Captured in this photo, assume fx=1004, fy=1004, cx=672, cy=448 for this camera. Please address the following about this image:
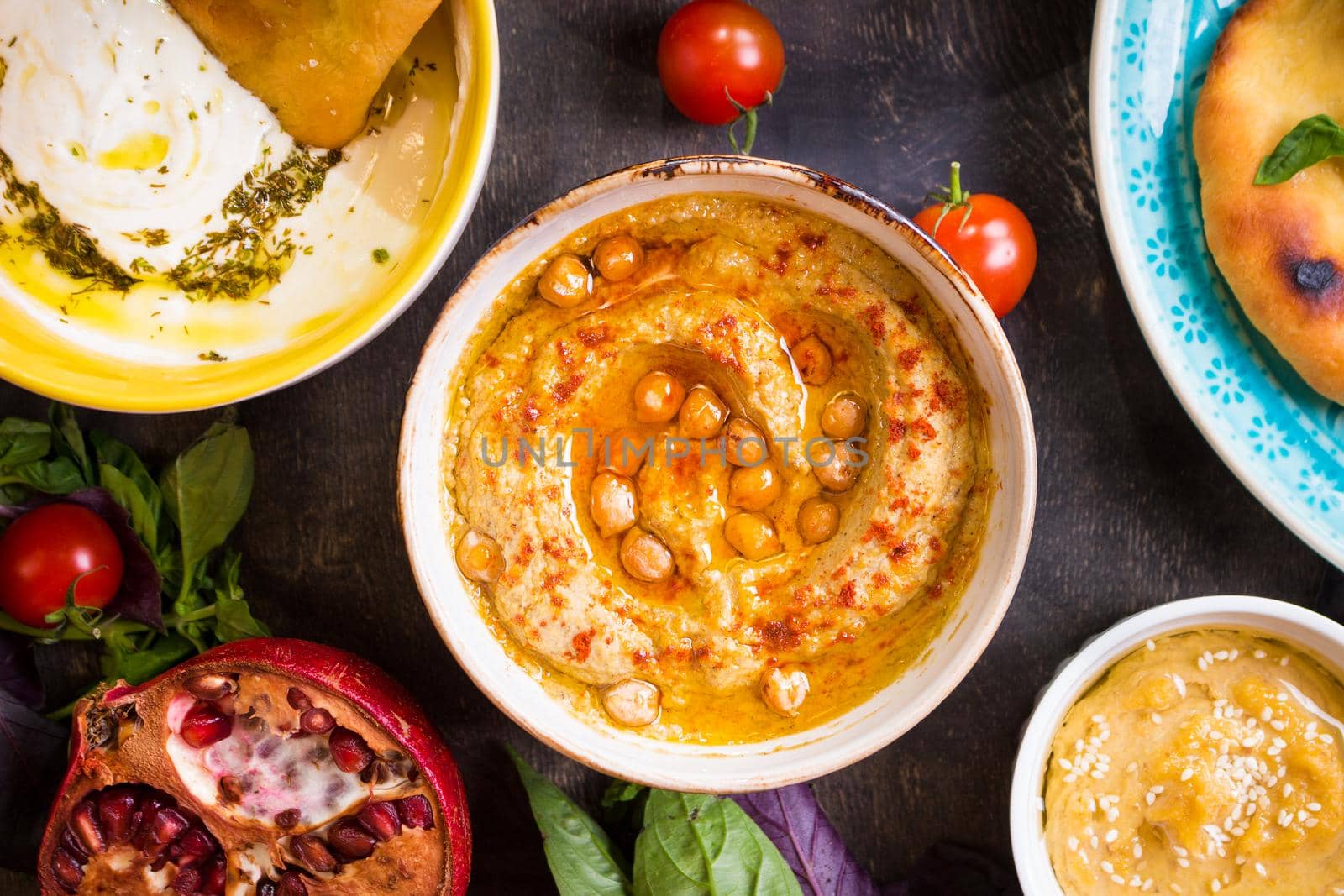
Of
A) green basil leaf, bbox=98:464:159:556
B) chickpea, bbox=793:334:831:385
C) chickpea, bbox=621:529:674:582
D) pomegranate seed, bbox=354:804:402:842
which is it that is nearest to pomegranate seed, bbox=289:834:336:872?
pomegranate seed, bbox=354:804:402:842

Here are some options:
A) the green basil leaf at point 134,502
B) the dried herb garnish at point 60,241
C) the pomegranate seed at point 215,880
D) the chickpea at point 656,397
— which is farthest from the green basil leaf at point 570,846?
the dried herb garnish at point 60,241

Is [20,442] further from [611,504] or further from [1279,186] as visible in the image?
[1279,186]

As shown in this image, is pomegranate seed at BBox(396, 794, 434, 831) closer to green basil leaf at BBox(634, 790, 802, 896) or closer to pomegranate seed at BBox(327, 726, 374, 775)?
pomegranate seed at BBox(327, 726, 374, 775)

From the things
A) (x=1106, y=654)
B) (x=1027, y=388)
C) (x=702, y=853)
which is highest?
(x=1027, y=388)

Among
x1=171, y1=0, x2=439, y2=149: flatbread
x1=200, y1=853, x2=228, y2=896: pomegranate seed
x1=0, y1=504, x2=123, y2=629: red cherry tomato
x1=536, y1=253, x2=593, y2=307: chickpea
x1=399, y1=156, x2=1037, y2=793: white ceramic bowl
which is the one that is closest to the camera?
x1=399, y1=156, x2=1037, y2=793: white ceramic bowl

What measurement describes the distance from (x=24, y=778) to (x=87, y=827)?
0.36 meters

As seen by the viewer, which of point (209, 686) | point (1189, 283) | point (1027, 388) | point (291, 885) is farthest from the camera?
point (1027, 388)

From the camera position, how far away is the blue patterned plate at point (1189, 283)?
87.8 inches

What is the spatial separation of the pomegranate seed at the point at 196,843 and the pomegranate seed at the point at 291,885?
0.20 meters

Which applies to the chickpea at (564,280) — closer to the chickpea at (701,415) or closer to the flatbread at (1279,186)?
the chickpea at (701,415)

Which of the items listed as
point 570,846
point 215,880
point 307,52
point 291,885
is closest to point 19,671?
point 215,880

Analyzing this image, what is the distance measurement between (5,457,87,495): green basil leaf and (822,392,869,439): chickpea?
181 centimetres

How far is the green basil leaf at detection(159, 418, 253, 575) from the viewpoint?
238 cm

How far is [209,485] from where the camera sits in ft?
7.84
